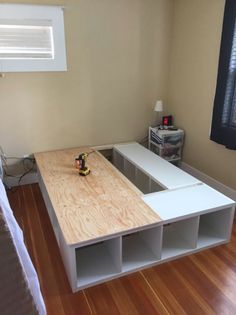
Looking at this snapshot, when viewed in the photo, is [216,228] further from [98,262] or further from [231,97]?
[231,97]

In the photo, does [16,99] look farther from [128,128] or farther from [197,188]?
[197,188]

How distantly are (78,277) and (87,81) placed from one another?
2.07 meters

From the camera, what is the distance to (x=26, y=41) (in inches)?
105

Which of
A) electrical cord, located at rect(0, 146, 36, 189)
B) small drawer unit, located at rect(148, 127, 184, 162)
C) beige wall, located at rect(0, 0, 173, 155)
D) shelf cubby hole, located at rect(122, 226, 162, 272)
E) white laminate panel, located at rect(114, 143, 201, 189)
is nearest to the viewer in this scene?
shelf cubby hole, located at rect(122, 226, 162, 272)

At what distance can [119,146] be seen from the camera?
323cm

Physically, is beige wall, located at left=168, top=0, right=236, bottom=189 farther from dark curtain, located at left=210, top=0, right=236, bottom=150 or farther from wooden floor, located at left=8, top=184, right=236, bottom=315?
wooden floor, located at left=8, top=184, right=236, bottom=315

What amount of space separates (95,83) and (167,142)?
1084mm

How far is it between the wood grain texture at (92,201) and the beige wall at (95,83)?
45cm

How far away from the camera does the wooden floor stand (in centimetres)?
154

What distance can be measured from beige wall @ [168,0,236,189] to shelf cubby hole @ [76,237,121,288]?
1.45 metres

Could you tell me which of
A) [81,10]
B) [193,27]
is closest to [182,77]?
[193,27]

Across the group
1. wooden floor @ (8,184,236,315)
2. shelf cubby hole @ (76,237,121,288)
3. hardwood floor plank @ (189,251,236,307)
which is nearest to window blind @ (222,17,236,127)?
wooden floor @ (8,184,236,315)

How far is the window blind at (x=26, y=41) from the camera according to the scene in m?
2.61

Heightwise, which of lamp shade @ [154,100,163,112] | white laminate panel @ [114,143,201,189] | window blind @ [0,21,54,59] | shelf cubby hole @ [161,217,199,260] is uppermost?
window blind @ [0,21,54,59]
